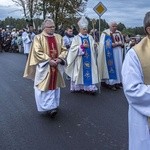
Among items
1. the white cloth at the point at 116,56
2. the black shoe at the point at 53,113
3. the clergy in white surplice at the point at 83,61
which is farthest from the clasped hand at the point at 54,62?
the white cloth at the point at 116,56

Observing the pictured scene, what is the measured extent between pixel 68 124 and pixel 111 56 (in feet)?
16.2

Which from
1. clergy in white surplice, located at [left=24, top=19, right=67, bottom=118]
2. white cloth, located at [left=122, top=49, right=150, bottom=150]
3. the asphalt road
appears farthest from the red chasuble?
white cloth, located at [left=122, top=49, right=150, bottom=150]

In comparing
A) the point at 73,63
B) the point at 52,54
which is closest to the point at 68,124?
the point at 52,54

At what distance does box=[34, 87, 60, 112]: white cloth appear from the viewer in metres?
8.30

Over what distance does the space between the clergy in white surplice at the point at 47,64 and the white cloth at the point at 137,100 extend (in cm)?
475

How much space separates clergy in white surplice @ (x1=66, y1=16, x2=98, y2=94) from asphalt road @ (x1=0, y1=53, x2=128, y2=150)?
411mm

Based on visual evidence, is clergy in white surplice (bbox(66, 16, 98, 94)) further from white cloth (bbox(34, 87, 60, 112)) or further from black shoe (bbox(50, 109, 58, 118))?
black shoe (bbox(50, 109, 58, 118))

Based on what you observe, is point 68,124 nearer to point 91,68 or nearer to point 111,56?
point 91,68

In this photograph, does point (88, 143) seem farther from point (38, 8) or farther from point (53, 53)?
point (38, 8)

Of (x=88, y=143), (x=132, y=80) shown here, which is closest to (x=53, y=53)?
(x=88, y=143)

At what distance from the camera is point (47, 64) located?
8.41 metres

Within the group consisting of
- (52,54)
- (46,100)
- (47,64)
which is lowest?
(46,100)

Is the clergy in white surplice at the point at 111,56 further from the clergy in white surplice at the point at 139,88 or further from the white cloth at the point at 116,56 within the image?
the clergy in white surplice at the point at 139,88

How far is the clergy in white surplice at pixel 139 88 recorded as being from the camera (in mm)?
3443
